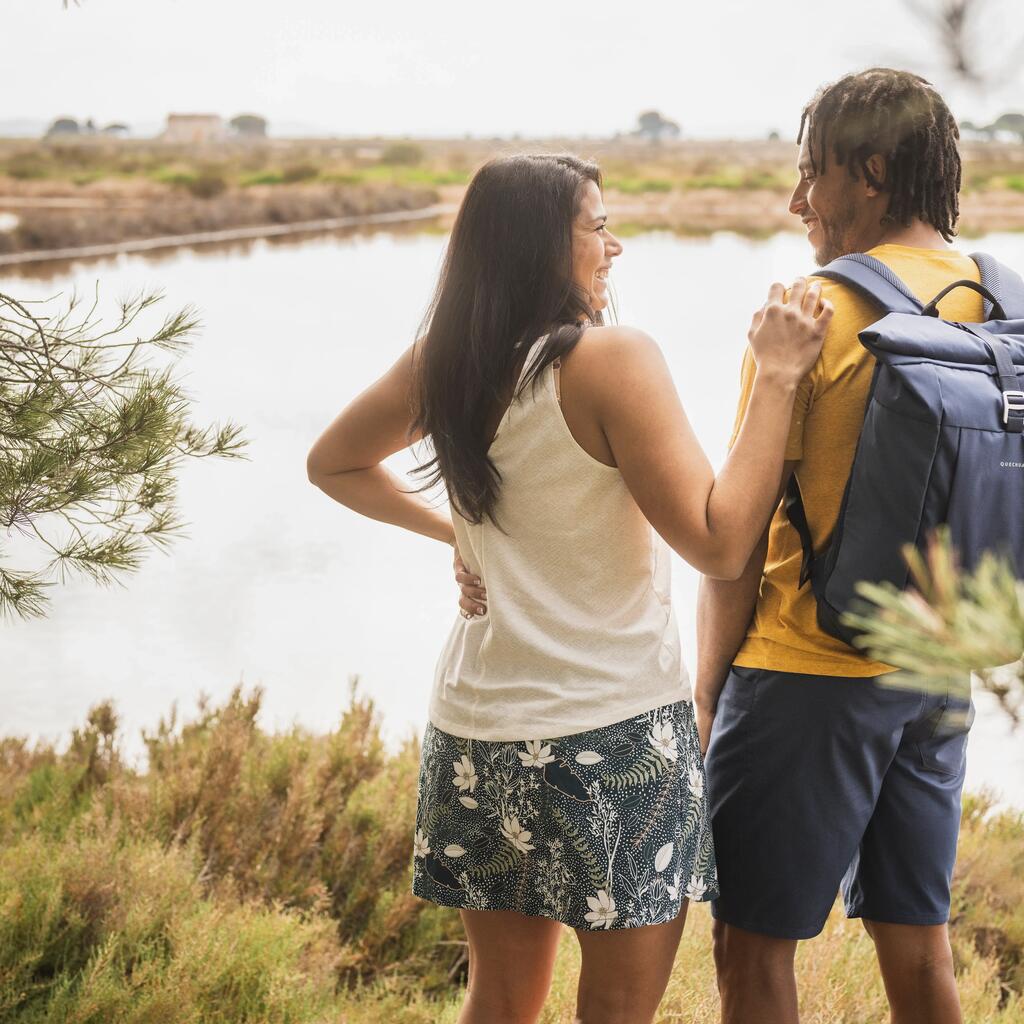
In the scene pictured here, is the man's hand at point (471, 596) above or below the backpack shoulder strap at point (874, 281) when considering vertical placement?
below

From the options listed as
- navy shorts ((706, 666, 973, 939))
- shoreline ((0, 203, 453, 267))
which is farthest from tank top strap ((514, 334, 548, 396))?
shoreline ((0, 203, 453, 267))

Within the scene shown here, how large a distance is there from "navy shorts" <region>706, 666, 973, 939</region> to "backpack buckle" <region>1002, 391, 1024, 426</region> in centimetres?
30

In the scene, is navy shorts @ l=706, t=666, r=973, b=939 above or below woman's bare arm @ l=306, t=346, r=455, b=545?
below

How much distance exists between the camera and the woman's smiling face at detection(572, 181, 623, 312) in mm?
1072

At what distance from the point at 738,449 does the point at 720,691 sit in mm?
325

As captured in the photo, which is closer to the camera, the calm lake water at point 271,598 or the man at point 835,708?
the man at point 835,708

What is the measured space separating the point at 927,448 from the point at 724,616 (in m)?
0.30

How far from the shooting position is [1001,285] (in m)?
1.10

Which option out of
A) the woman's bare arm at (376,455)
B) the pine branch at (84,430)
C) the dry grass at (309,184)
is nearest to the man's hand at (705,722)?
the woman's bare arm at (376,455)

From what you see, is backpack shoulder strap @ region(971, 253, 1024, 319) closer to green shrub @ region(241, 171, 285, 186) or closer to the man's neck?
the man's neck

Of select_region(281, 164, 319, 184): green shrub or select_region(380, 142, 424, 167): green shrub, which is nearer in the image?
select_region(281, 164, 319, 184): green shrub

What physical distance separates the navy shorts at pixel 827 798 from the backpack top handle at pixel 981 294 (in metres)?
0.38

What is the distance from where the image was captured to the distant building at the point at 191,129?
858 inches

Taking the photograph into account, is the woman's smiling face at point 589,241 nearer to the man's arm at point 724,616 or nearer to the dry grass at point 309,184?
the man's arm at point 724,616
